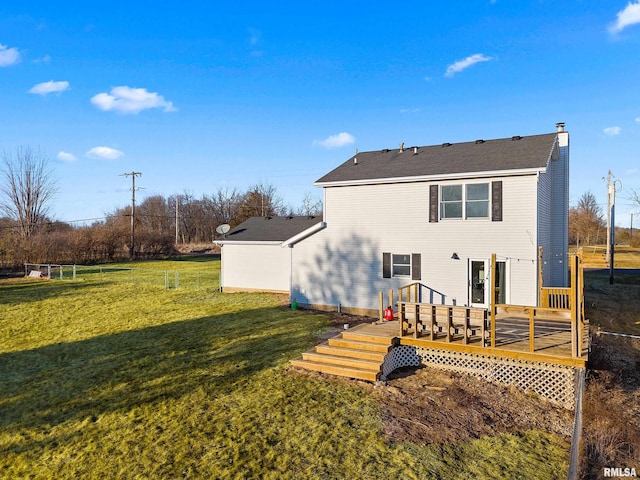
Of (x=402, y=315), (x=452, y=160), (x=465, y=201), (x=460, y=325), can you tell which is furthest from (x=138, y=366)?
(x=452, y=160)

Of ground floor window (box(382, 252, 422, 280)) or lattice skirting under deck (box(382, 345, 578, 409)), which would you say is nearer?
lattice skirting under deck (box(382, 345, 578, 409))

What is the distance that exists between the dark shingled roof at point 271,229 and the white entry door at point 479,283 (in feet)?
34.1

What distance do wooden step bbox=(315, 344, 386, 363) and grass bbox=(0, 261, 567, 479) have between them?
0.89m

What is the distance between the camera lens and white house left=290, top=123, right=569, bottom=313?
42.1 feet

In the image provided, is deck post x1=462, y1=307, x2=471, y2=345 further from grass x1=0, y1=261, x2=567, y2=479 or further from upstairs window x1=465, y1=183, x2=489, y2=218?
upstairs window x1=465, y1=183, x2=489, y2=218

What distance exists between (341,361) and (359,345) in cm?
71

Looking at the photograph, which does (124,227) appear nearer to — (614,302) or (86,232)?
(86,232)

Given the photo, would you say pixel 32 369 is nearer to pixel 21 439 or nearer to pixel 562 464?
pixel 21 439

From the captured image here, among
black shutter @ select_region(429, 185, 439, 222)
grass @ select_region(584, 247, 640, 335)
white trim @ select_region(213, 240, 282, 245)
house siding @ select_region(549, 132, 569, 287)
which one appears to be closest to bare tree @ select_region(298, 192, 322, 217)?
grass @ select_region(584, 247, 640, 335)

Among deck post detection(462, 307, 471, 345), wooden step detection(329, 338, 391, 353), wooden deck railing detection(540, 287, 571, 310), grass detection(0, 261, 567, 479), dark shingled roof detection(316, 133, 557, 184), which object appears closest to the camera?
grass detection(0, 261, 567, 479)

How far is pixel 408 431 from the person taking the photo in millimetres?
6559

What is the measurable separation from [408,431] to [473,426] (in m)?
1.24

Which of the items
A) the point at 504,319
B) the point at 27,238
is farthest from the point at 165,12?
the point at 27,238

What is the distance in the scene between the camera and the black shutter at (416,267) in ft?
47.0
